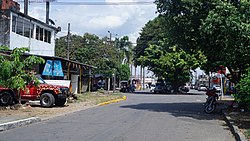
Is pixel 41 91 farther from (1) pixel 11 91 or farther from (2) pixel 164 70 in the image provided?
(2) pixel 164 70

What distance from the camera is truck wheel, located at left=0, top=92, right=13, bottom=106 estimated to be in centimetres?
1978

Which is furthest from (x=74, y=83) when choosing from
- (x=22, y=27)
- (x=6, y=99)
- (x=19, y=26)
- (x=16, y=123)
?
(x=16, y=123)

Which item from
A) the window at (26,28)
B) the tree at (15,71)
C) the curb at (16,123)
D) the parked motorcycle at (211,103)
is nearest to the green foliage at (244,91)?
the parked motorcycle at (211,103)

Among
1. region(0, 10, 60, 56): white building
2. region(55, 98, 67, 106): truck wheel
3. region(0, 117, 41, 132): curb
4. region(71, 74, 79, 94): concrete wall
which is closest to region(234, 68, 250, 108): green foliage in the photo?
region(0, 117, 41, 132): curb

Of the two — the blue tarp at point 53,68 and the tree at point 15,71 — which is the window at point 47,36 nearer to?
the blue tarp at point 53,68

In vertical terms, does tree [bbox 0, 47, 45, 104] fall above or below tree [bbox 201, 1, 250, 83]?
below

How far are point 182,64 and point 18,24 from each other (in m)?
27.1

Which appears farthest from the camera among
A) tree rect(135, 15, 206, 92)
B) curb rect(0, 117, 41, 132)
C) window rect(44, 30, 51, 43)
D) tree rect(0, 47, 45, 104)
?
tree rect(135, 15, 206, 92)

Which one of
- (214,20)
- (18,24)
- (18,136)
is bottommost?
(18,136)

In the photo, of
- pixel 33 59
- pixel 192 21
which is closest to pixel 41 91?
pixel 33 59

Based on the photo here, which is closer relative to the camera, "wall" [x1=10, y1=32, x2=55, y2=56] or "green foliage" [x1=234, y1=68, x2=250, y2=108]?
"green foliage" [x1=234, y1=68, x2=250, y2=108]

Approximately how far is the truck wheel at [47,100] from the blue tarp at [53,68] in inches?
357

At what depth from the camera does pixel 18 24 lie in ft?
101

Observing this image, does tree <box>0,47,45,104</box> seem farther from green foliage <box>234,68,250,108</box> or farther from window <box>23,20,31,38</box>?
window <box>23,20,31,38</box>
